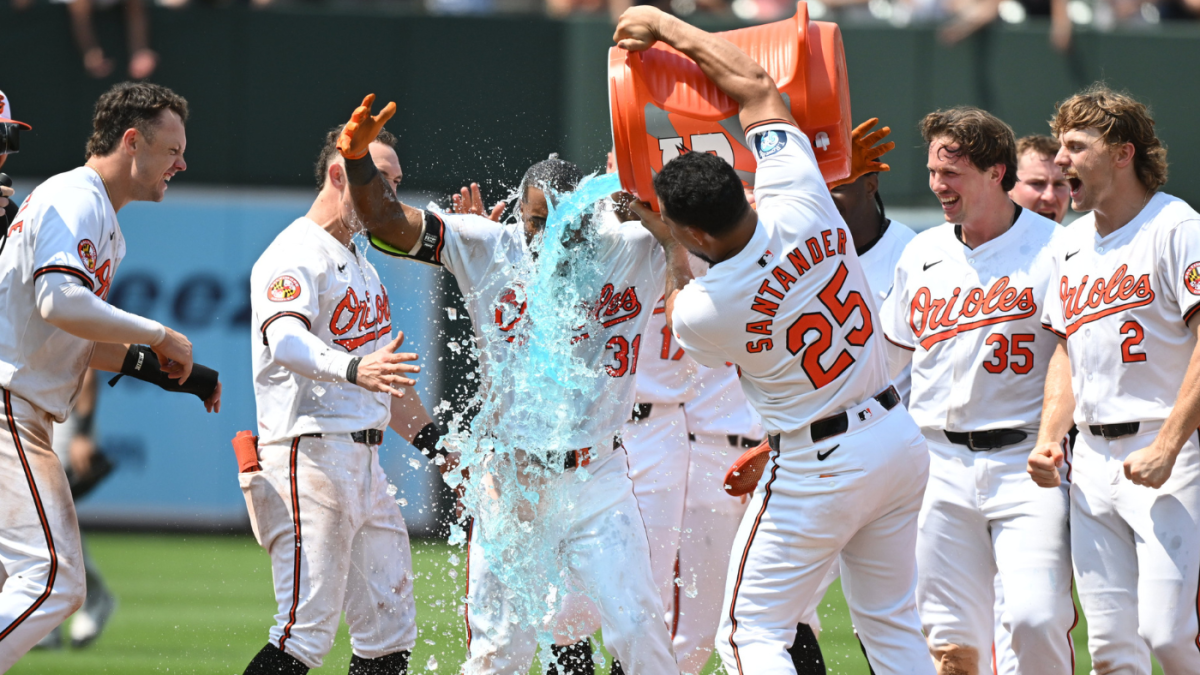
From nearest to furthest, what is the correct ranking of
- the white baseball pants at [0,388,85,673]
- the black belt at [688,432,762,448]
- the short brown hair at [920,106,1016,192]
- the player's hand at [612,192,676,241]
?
the white baseball pants at [0,388,85,673] < the player's hand at [612,192,676,241] < the short brown hair at [920,106,1016,192] < the black belt at [688,432,762,448]

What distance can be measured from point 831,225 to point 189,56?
897cm

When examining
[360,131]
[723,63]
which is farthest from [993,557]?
[360,131]

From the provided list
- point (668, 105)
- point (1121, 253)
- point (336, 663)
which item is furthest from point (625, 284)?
point (336, 663)

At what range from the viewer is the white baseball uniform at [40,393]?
4717mm

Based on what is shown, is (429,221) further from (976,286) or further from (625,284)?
(976,286)

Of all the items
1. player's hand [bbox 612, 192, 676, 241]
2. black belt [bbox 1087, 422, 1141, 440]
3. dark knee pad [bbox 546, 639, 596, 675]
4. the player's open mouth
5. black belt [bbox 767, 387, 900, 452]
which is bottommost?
dark knee pad [bbox 546, 639, 596, 675]

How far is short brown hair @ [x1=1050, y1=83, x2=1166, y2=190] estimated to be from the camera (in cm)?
486

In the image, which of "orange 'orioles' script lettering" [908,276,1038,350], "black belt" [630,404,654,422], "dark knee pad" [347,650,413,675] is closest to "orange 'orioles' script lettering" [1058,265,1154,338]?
"orange 'orioles' script lettering" [908,276,1038,350]

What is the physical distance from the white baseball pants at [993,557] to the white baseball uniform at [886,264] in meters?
0.76

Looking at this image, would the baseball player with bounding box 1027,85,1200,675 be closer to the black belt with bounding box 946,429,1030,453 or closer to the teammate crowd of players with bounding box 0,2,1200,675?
the teammate crowd of players with bounding box 0,2,1200,675

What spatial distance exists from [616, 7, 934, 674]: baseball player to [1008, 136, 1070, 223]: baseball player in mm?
2482

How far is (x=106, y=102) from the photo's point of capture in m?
5.29

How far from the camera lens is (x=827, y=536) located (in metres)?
4.32

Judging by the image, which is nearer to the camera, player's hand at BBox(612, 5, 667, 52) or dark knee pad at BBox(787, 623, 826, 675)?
player's hand at BBox(612, 5, 667, 52)
